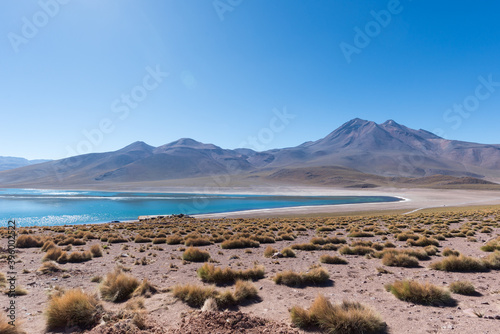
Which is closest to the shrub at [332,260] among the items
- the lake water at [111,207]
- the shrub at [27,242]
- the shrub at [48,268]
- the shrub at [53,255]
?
the shrub at [48,268]

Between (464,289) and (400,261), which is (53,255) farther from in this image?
(464,289)

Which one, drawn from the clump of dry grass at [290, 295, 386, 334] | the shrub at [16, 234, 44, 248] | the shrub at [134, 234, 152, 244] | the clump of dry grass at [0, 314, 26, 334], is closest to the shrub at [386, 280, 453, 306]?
the clump of dry grass at [290, 295, 386, 334]

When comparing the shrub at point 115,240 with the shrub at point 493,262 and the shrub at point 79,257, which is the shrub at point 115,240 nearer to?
the shrub at point 79,257

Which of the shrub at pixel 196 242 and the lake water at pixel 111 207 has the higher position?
the shrub at pixel 196 242

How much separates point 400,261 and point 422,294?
139 inches

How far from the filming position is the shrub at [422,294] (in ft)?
18.0

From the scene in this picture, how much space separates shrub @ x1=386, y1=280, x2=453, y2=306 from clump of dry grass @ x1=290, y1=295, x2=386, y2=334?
1595mm

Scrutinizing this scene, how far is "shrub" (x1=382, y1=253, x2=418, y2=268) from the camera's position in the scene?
8.70 meters

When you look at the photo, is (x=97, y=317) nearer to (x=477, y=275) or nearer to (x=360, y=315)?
(x=360, y=315)

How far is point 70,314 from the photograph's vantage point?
15.9 ft

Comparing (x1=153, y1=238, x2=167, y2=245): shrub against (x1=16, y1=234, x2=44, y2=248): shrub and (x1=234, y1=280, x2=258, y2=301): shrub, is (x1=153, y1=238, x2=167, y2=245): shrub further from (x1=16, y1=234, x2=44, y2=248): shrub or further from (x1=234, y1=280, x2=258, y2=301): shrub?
(x1=234, y1=280, x2=258, y2=301): shrub

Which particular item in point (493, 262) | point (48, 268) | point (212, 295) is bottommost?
point (48, 268)

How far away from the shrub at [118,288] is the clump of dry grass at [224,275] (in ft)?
6.29

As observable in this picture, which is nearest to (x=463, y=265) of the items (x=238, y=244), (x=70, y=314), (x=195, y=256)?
(x=238, y=244)
